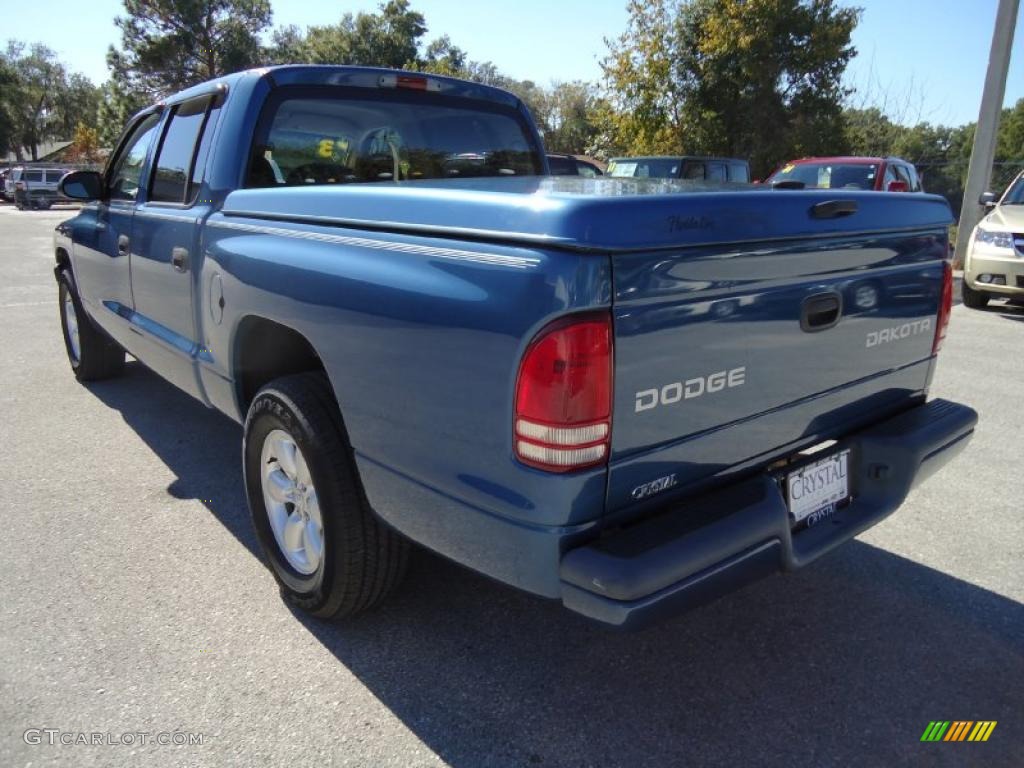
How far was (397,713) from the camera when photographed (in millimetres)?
2244

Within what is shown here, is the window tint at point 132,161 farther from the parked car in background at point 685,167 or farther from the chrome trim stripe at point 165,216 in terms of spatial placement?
the parked car in background at point 685,167

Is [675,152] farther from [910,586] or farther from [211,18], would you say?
[211,18]

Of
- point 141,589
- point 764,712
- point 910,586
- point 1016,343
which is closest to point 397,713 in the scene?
point 764,712

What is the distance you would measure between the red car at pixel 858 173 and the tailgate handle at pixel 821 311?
9912 millimetres

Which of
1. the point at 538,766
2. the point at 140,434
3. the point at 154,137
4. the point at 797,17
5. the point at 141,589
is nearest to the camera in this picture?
the point at 538,766

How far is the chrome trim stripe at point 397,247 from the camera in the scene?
171cm

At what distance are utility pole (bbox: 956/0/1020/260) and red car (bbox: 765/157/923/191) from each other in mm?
1023

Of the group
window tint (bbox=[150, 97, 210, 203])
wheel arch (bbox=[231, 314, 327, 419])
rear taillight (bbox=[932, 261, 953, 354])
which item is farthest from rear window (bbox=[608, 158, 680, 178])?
wheel arch (bbox=[231, 314, 327, 419])

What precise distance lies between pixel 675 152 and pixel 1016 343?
14763 millimetres

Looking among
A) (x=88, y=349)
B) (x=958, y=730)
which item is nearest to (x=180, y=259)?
(x=88, y=349)

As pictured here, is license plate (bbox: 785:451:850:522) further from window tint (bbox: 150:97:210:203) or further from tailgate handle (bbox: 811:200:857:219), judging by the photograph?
window tint (bbox: 150:97:210:203)

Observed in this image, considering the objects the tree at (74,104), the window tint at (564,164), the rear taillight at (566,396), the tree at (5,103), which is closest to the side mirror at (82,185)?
the rear taillight at (566,396)

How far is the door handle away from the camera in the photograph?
3.18 meters

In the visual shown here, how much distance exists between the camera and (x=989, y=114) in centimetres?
1214
